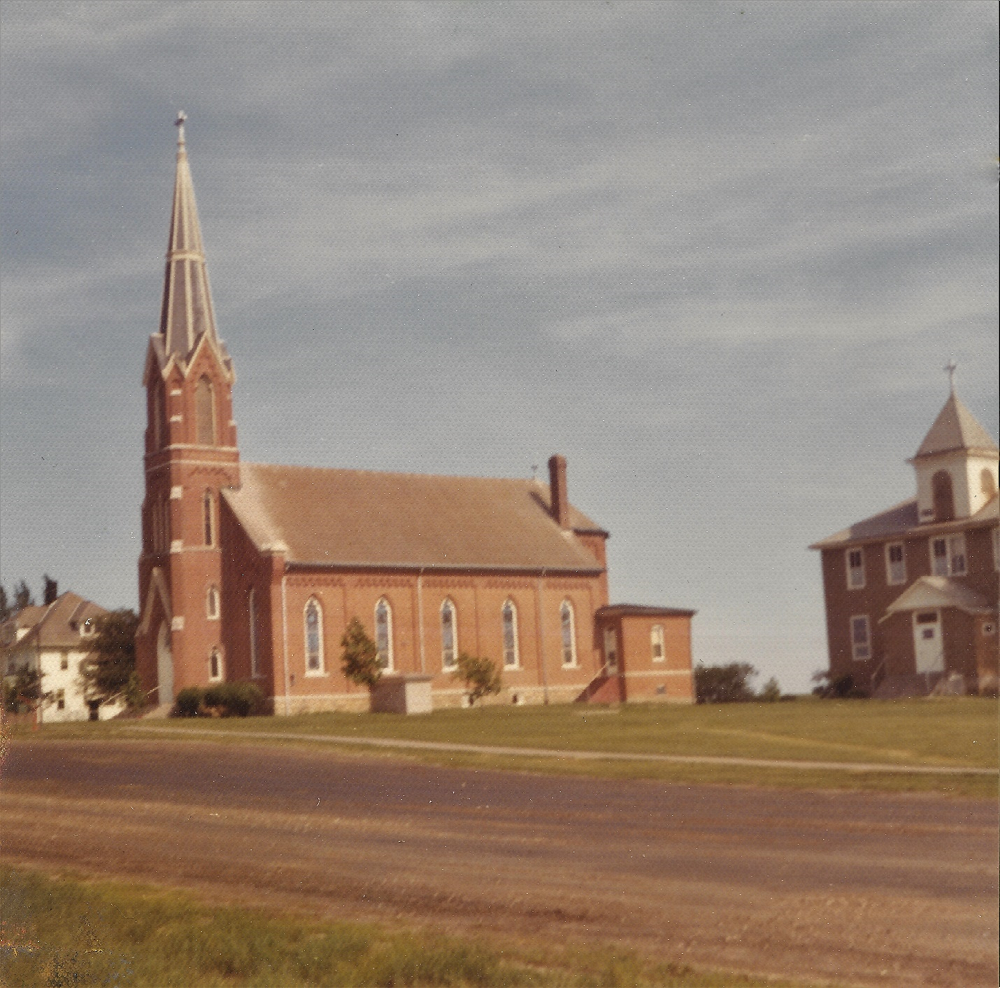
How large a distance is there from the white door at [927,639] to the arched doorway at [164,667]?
9799mm

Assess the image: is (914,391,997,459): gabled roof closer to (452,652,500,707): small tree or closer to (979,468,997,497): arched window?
(979,468,997,497): arched window

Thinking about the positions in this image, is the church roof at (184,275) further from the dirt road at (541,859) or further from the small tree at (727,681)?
the small tree at (727,681)

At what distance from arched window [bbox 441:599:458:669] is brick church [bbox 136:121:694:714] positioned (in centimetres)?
7

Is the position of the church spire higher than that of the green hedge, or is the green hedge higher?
the church spire

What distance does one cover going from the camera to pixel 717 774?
2269 centimetres

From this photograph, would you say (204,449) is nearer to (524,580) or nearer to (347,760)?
(347,760)

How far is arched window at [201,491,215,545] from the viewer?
15.6 m

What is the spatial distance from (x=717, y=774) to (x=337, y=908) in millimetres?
12549

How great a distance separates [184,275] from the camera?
10.4 metres

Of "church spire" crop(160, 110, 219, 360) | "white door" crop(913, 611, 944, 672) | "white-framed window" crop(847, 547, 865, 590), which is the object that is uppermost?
"church spire" crop(160, 110, 219, 360)

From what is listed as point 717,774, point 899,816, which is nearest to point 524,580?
point 717,774

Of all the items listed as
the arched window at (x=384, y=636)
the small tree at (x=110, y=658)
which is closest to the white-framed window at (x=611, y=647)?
the arched window at (x=384, y=636)

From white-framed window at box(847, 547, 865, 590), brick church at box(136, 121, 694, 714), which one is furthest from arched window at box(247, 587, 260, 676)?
white-framed window at box(847, 547, 865, 590)

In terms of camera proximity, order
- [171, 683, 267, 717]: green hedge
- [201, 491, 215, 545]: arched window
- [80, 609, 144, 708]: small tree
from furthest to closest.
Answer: [171, 683, 267, 717]: green hedge → [201, 491, 215, 545]: arched window → [80, 609, 144, 708]: small tree
